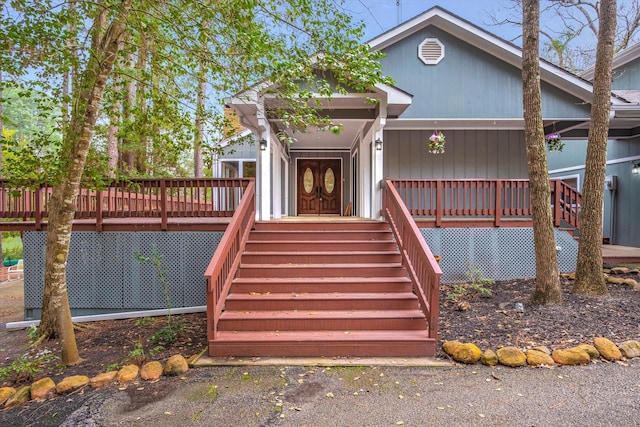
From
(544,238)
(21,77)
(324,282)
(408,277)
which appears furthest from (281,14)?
(544,238)

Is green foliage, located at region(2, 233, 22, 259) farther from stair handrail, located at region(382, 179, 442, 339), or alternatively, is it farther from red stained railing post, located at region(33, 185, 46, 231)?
stair handrail, located at region(382, 179, 442, 339)

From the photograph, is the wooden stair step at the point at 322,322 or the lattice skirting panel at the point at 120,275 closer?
the wooden stair step at the point at 322,322

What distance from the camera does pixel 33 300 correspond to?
595cm

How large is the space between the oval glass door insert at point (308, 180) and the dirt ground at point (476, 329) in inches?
220

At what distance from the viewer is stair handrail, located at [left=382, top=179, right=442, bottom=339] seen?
366 cm

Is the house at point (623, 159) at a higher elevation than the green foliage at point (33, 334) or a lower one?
higher

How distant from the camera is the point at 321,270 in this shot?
4.90m

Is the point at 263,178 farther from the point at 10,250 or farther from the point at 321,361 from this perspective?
the point at 10,250

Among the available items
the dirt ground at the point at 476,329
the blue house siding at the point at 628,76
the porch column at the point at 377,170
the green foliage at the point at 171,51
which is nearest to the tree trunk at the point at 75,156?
the green foliage at the point at 171,51

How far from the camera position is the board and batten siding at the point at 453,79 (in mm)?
7926

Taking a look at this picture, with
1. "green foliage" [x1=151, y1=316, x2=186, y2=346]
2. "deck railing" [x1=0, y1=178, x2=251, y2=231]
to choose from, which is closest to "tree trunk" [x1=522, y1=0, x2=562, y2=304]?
"deck railing" [x1=0, y1=178, x2=251, y2=231]

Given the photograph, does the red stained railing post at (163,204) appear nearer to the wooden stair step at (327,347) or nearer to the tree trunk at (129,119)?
the tree trunk at (129,119)

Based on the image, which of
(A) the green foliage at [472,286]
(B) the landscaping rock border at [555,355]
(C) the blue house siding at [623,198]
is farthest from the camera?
(C) the blue house siding at [623,198]

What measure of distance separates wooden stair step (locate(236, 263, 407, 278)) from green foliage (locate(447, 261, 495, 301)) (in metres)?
1.42
